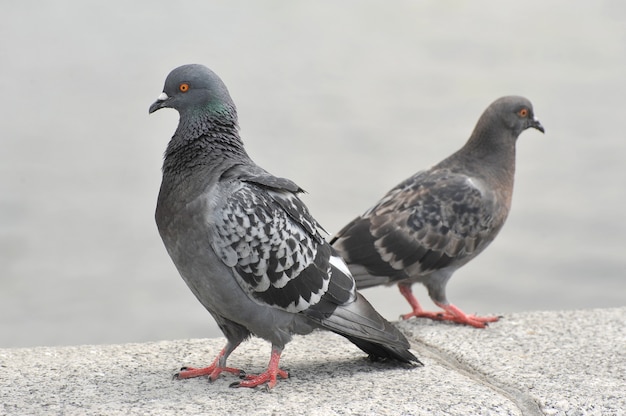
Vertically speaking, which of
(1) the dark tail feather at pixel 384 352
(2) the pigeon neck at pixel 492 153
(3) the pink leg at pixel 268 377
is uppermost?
(2) the pigeon neck at pixel 492 153

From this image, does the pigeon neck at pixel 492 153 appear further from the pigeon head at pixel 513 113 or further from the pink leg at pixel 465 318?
the pink leg at pixel 465 318

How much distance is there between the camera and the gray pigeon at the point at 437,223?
22.1 ft

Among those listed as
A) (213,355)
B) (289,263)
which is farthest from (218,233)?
(213,355)

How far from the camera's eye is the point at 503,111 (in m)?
7.46

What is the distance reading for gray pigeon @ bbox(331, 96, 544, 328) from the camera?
266 inches

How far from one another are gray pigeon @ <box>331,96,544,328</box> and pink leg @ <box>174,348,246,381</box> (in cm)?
197

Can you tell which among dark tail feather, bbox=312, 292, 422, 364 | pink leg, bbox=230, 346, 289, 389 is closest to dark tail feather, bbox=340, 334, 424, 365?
dark tail feather, bbox=312, 292, 422, 364

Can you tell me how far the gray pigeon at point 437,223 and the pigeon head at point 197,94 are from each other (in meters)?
2.07

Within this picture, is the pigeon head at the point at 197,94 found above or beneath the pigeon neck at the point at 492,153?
beneath

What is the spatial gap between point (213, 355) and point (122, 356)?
516 millimetres

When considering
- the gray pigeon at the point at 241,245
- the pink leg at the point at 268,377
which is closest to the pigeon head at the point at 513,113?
the gray pigeon at the point at 241,245

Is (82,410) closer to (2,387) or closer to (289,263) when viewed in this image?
(2,387)

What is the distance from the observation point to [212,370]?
485 centimetres

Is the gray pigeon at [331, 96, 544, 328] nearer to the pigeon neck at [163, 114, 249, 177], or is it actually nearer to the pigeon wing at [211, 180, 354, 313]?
the pigeon wing at [211, 180, 354, 313]
